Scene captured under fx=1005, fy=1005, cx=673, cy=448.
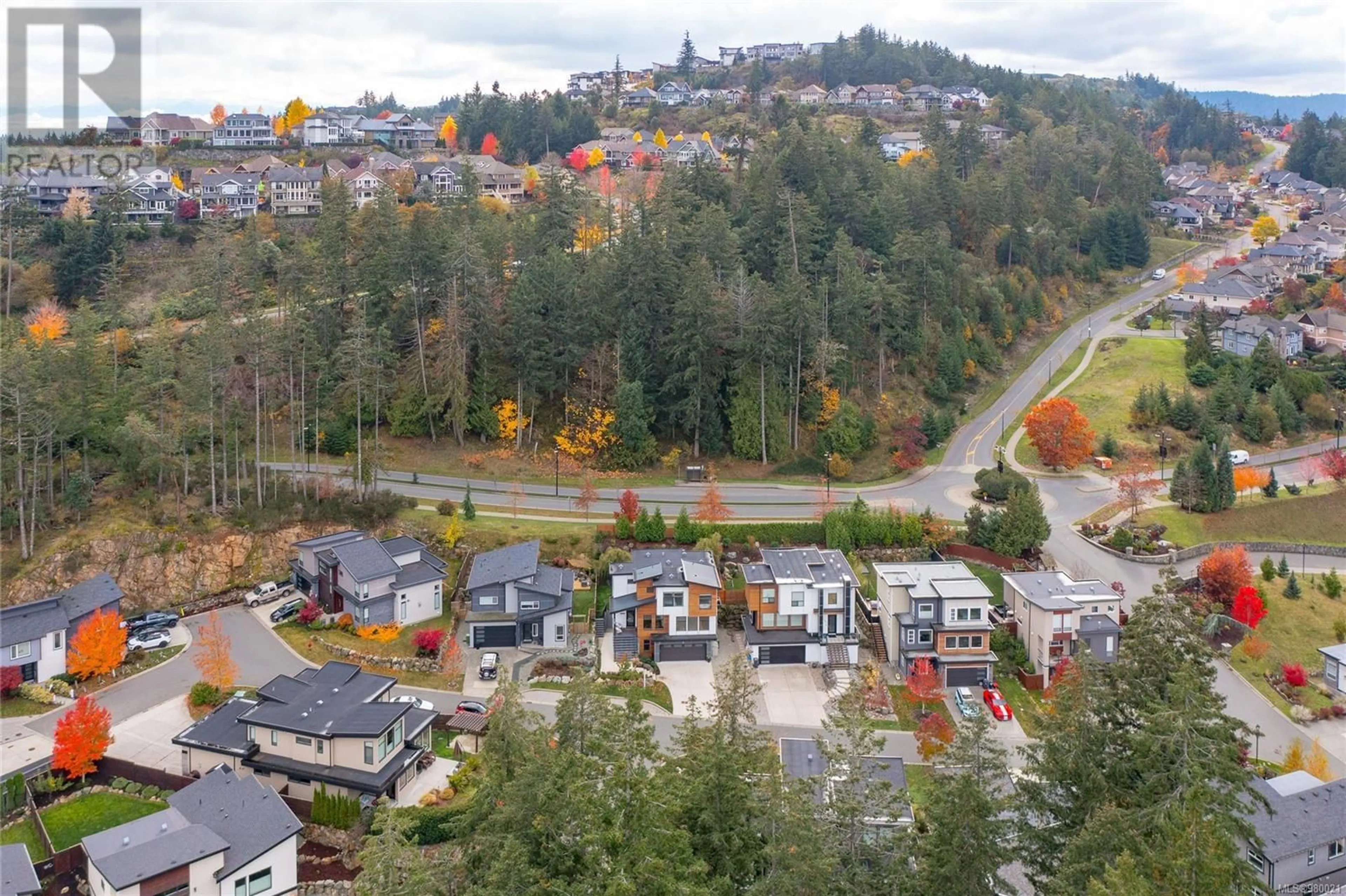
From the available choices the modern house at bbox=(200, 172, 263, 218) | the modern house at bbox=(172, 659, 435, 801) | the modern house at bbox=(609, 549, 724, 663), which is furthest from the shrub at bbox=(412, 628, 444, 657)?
the modern house at bbox=(200, 172, 263, 218)

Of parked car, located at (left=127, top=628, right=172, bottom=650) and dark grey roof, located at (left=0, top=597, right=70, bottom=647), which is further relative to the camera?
parked car, located at (left=127, top=628, right=172, bottom=650)

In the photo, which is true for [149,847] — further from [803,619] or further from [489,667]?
[803,619]

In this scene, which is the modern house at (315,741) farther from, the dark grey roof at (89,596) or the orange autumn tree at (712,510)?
the orange autumn tree at (712,510)

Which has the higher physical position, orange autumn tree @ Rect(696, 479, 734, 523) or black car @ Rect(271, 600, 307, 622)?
orange autumn tree @ Rect(696, 479, 734, 523)

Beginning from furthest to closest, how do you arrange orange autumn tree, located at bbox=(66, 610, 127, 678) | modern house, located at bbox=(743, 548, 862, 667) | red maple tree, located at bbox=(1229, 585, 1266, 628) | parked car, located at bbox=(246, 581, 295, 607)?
parked car, located at bbox=(246, 581, 295, 607)
red maple tree, located at bbox=(1229, 585, 1266, 628)
modern house, located at bbox=(743, 548, 862, 667)
orange autumn tree, located at bbox=(66, 610, 127, 678)

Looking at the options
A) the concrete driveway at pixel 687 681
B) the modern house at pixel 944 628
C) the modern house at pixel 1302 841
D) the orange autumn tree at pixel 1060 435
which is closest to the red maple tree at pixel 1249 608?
the modern house at pixel 944 628

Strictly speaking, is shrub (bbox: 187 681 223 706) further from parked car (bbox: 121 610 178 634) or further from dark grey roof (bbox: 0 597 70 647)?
parked car (bbox: 121 610 178 634)

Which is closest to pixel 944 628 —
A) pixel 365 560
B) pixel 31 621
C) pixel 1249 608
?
pixel 1249 608
